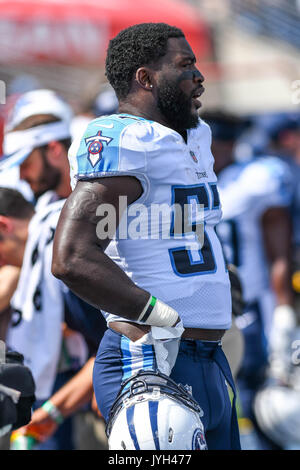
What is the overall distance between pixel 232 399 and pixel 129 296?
754 millimetres

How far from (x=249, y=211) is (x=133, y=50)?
332 cm

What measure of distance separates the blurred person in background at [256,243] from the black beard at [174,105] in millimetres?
3036

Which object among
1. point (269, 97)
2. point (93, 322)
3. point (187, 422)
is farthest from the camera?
point (269, 97)

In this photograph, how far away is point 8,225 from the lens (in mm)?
4164

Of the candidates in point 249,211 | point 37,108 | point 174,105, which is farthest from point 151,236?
point 249,211

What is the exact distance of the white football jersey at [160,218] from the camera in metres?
2.73

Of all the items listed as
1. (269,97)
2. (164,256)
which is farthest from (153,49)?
(269,97)

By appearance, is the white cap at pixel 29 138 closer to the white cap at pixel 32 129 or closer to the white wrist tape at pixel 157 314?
the white cap at pixel 32 129

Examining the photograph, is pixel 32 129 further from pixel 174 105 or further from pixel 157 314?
pixel 157 314

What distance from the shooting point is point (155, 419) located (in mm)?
2572

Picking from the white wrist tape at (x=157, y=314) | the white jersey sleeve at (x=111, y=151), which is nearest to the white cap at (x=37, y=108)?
the white jersey sleeve at (x=111, y=151)

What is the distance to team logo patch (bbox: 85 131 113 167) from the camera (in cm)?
270

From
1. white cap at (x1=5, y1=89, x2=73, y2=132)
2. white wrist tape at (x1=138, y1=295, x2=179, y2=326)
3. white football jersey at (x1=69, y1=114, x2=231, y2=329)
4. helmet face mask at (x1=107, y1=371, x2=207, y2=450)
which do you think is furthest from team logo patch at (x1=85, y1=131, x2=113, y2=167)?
white cap at (x1=5, y1=89, x2=73, y2=132)
